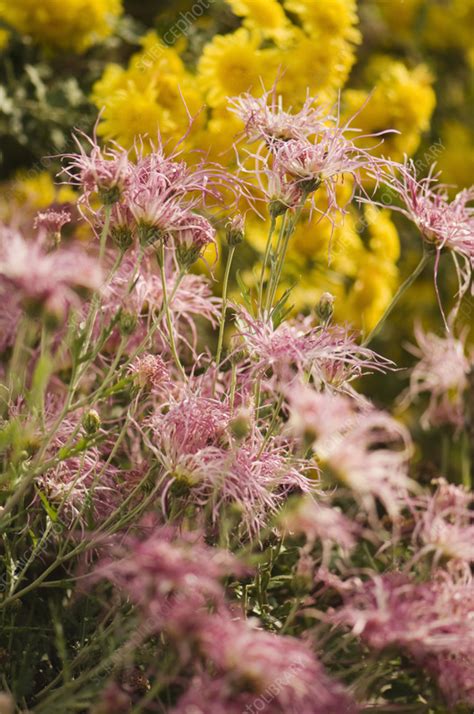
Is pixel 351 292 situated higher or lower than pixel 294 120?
lower

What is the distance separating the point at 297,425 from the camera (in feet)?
1.86

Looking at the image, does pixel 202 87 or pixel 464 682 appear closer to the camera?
pixel 464 682

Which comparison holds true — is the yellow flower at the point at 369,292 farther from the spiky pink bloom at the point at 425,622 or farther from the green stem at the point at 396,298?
the spiky pink bloom at the point at 425,622

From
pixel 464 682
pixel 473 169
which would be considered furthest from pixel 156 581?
pixel 473 169

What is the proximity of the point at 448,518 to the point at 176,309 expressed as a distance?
321 mm

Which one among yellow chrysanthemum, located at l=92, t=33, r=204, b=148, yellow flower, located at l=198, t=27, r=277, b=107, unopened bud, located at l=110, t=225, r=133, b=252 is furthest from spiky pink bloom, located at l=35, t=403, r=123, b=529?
yellow flower, located at l=198, t=27, r=277, b=107

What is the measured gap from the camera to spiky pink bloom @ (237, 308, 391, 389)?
2.15 ft

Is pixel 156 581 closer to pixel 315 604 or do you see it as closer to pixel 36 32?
pixel 315 604

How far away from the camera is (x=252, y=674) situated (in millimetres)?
479

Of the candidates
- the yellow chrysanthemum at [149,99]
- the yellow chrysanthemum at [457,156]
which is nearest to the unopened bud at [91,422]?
the yellow chrysanthemum at [149,99]

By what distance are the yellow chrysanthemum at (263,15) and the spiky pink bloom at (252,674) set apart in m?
0.85

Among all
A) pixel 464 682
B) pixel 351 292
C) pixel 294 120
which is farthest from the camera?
pixel 351 292

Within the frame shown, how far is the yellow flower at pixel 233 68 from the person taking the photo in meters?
1.07

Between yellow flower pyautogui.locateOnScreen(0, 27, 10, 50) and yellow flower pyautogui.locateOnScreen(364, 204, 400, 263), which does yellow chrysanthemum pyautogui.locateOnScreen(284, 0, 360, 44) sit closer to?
yellow flower pyautogui.locateOnScreen(364, 204, 400, 263)
